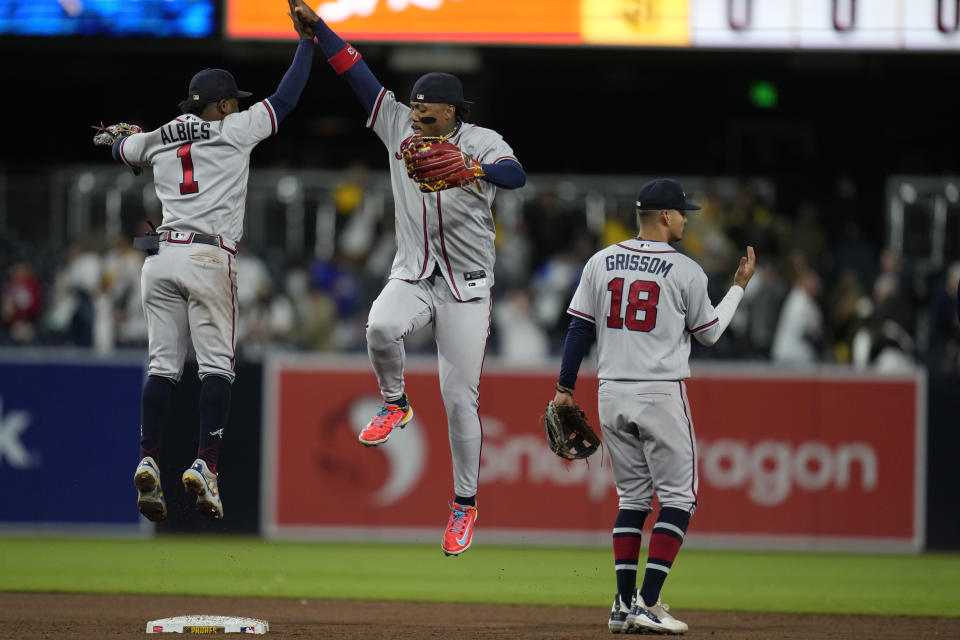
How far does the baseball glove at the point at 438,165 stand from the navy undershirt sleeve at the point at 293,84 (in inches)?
32.9

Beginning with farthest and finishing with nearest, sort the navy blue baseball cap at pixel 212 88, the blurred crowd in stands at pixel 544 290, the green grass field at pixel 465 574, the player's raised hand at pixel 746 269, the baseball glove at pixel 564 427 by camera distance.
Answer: the blurred crowd in stands at pixel 544 290, the green grass field at pixel 465 574, the baseball glove at pixel 564 427, the player's raised hand at pixel 746 269, the navy blue baseball cap at pixel 212 88

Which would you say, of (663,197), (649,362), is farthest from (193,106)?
(649,362)

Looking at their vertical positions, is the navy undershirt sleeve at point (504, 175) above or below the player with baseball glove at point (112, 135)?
below

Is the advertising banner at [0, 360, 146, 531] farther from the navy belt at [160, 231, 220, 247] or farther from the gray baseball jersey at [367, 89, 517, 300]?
the gray baseball jersey at [367, 89, 517, 300]

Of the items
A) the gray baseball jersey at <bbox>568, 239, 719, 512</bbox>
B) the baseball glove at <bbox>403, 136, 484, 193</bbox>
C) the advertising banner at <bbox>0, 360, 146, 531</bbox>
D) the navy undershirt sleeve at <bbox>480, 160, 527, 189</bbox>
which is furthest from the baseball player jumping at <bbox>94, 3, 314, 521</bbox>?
the advertising banner at <bbox>0, 360, 146, 531</bbox>

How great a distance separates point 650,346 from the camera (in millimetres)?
7574

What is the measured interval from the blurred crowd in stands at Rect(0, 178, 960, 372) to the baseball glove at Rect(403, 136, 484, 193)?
238 inches

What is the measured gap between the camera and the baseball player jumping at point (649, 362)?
755 cm

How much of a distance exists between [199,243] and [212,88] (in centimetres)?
81

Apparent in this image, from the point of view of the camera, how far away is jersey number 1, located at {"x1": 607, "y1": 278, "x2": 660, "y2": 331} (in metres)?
7.55

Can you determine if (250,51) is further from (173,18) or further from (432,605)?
(432,605)

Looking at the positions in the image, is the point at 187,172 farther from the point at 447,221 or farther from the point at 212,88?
the point at 447,221

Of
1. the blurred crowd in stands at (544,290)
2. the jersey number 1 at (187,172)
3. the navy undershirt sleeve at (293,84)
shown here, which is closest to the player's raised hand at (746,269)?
the navy undershirt sleeve at (293,84)

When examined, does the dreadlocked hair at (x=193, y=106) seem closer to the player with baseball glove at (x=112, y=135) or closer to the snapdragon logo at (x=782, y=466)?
the player with baseball glove at (x=112, y=135)
